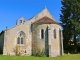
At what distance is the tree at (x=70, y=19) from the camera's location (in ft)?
146

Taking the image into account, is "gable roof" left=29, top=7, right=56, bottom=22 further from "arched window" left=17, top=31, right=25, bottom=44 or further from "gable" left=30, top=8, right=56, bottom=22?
"arched window" left=17, top=31, right=25, bottom=44

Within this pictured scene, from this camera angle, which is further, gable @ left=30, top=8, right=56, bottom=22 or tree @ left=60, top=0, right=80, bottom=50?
tree @ left=60, top=0, right=80, bottom=50

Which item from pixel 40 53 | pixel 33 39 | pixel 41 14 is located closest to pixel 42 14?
pixel 41 14

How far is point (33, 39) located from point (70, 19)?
44.0 ft

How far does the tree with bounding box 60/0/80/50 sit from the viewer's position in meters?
44.5

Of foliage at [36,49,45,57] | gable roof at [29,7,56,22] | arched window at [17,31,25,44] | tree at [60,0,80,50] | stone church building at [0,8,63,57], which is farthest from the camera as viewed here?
tree at [60,0,80,50]

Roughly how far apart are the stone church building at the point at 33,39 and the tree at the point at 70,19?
7.60m

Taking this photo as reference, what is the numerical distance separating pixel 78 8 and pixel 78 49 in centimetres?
1122

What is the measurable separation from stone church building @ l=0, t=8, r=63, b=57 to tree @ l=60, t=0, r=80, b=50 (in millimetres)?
7601

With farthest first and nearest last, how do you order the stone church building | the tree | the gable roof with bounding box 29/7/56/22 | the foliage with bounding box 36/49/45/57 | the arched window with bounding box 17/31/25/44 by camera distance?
the tree < the gable roof with bounding box 29/7/56/22 < the arched window with bounding box 17/31/25/44 < the stone church building < the foliage with bounding box 36/49/45/57

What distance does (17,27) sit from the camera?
3700 cm

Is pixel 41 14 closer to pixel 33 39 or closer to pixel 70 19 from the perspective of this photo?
Answer: pixel 33 39

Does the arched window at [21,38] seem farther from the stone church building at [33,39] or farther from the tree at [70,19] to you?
the tree at [70,19]

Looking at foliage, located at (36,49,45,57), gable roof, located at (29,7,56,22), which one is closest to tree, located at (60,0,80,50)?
gable roof, located at (29,7,56,22)
